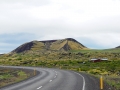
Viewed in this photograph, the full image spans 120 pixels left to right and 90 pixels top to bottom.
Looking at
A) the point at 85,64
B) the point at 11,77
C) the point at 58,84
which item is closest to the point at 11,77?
the point at 11,77

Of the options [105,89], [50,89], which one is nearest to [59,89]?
[50,89]

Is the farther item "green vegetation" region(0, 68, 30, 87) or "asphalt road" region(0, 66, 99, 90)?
"green vegetation" region(0, 68, 30, 87)

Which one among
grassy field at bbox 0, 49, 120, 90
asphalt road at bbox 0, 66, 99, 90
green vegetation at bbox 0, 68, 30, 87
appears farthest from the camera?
grassy field at bbox 0, 49, 120, 90

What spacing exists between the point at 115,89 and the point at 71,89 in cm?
383

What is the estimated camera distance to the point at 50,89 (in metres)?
19.9

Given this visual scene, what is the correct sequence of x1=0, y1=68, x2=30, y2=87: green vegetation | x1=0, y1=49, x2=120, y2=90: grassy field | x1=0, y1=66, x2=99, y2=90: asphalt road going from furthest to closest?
x1=0, y1=49, x2=120, y2=90: grassy field, x1=0, y1=68, x2=30, y2=87: green vegetation, x1=0, y1=66, x2=99, y2=90: asphalt road

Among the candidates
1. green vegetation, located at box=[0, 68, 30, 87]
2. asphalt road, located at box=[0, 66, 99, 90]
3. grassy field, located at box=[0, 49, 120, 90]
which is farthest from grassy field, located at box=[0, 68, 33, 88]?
grassy field, located at box=[0, 49, 120, 90]

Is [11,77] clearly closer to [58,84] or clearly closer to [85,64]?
[58,84]

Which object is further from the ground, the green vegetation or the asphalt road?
the asphalt road

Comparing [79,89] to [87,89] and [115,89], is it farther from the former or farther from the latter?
[115,89]

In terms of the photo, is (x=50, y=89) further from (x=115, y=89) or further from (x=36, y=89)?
(x=115, y=89)

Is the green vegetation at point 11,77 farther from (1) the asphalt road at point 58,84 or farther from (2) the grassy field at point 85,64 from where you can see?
(2) the grassy field at point 85,64

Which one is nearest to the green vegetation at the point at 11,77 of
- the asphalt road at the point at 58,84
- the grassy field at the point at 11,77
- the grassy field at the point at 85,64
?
the grassy field at the point at 11,77

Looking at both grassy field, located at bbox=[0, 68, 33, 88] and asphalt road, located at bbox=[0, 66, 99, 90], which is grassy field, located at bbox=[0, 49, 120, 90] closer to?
asphalt road, located at bbox=[0, 66, 99, 90]
